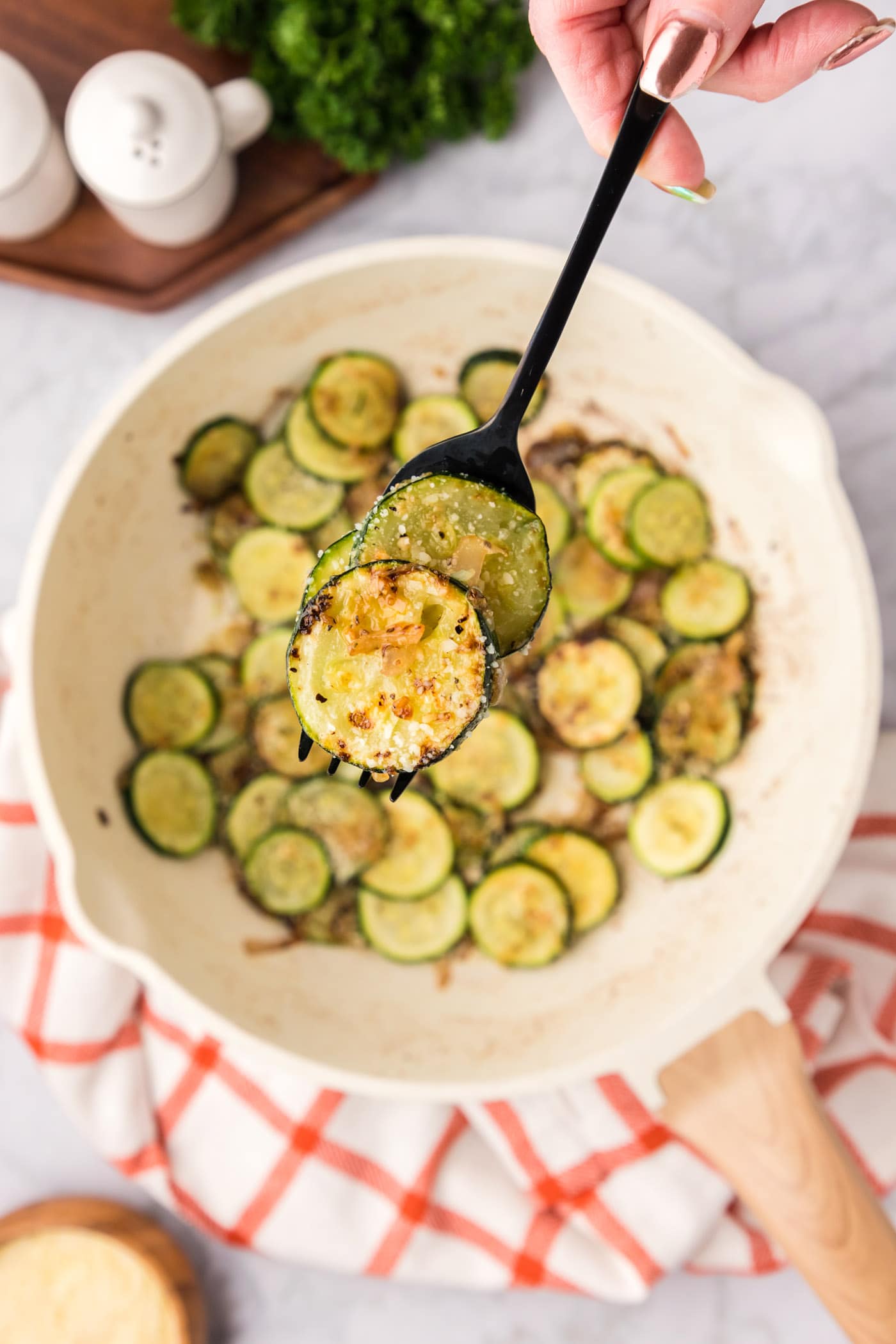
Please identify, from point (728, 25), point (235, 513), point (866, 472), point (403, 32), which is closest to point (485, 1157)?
point (235, 513)

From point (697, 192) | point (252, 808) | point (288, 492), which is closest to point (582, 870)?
point (252, 808)

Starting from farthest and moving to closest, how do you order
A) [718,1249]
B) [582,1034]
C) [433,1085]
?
Result: [718,1249] → [582,1034] → [433,1085]

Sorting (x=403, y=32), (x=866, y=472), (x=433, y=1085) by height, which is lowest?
(x=433, y=1085)

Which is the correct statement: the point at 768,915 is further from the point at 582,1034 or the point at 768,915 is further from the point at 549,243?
the point at 549,243

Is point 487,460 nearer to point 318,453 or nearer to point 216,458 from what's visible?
point 318,453

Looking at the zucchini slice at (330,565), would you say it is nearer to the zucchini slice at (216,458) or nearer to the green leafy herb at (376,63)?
the zucchini slice at (216,458)

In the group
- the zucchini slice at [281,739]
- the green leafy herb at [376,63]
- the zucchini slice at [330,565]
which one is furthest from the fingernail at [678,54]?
the zucchini slice at [281,739]
